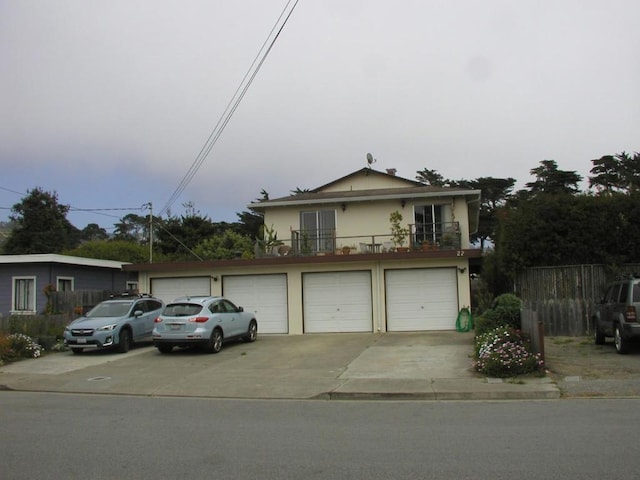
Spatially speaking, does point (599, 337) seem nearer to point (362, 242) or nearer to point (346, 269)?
point (346, 269)

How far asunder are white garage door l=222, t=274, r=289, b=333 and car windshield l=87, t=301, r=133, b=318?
496 centimetres

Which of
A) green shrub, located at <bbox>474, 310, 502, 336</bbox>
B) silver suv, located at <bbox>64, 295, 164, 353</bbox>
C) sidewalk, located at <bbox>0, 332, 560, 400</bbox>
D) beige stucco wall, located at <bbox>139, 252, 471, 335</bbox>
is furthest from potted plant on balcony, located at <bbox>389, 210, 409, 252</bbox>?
silver suv, located at <bbox>64, 295, 164, 353</bbox>

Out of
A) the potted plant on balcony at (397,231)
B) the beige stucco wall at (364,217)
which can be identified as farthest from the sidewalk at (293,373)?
the beige stucco wall at (364,217)

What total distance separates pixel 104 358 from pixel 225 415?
897 cm

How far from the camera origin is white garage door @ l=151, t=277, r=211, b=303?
77.0 feet

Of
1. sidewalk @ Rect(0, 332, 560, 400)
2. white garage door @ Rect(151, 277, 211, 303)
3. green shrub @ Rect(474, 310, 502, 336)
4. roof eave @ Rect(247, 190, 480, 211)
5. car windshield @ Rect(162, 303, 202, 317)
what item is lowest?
sidewalk @ Rect(0, 332, 560, 400)

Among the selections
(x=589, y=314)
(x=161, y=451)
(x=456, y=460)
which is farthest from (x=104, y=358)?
(x=589, y=314)

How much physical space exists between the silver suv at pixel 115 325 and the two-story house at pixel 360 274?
145 inches

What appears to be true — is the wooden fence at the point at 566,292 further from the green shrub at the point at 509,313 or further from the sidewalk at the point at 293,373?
the green shrub at the point at 509,313

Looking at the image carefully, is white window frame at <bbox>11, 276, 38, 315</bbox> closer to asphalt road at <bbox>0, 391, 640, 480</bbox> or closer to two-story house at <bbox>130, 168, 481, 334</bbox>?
two-story house at <bbox>130, 168, 481, 334</bbox>

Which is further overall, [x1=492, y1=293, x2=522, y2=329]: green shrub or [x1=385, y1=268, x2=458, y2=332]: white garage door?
[x1=385, y1=268, x2=458, y2=332]: white garage door

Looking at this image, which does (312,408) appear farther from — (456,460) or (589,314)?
(589,314)

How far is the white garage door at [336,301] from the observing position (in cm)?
2203

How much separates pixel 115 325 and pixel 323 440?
1204cm
